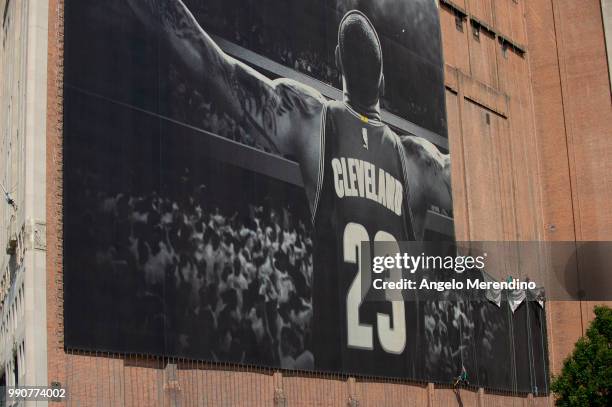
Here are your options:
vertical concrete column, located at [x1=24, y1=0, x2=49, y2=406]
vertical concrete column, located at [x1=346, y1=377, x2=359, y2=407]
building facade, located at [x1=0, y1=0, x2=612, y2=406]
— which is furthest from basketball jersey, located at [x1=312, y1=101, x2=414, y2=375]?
vertical concrete column, located at [x1=24, y1=0, x2=49, y2=406]

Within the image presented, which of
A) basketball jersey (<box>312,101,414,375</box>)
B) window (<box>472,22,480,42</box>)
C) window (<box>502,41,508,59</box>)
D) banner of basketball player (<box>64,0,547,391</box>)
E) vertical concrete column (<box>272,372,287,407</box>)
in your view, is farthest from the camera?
window (<box>502,41,508,59</box>)

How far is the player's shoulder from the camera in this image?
38.4m

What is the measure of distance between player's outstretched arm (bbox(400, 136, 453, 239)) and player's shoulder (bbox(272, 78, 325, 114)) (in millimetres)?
5680

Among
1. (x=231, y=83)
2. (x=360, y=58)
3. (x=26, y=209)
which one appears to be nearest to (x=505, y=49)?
(x=360, y=58)

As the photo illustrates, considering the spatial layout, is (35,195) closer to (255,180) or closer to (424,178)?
(255,180)

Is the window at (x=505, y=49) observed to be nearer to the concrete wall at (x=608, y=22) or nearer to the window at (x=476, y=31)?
the window at (x=476, y=31)

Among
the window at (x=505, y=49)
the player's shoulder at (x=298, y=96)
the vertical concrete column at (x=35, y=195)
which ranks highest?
the window at (x=505, y=49)

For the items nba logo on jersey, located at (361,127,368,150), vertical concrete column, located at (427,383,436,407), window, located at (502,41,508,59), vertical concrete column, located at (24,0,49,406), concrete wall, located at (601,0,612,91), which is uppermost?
concrete wall, located at (601,0,612,91)

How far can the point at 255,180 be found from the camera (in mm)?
36406

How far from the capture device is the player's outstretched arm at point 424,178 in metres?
44.5

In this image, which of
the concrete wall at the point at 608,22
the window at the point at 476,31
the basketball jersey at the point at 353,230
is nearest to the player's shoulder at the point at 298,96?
the basketball jersey at the point at 353,230

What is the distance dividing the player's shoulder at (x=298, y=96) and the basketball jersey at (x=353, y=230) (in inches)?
24.6

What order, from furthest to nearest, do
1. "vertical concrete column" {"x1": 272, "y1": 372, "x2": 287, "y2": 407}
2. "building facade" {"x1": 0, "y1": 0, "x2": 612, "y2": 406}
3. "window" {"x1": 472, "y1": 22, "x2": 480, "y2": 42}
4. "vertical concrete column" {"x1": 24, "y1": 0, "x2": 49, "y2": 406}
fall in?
1. "window" {"x1": 472, "y1": 22, "x2": 480, "y2": 42}
2. "vertical concrete column" {"x1": 272, "y1": 372, "x2": 287, "y2": 407}
3. "building facade" {"x1": 0, "y1": 0, "x2": 612, "y2": 406}
4. "vertical concrete column" {"x1": 24, "y1": 0, "x2": 49, "y2": 406}

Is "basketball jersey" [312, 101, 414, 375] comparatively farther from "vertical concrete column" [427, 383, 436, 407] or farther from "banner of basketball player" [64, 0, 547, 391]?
"vertical concrete column" [427, 383, 436, 407]
